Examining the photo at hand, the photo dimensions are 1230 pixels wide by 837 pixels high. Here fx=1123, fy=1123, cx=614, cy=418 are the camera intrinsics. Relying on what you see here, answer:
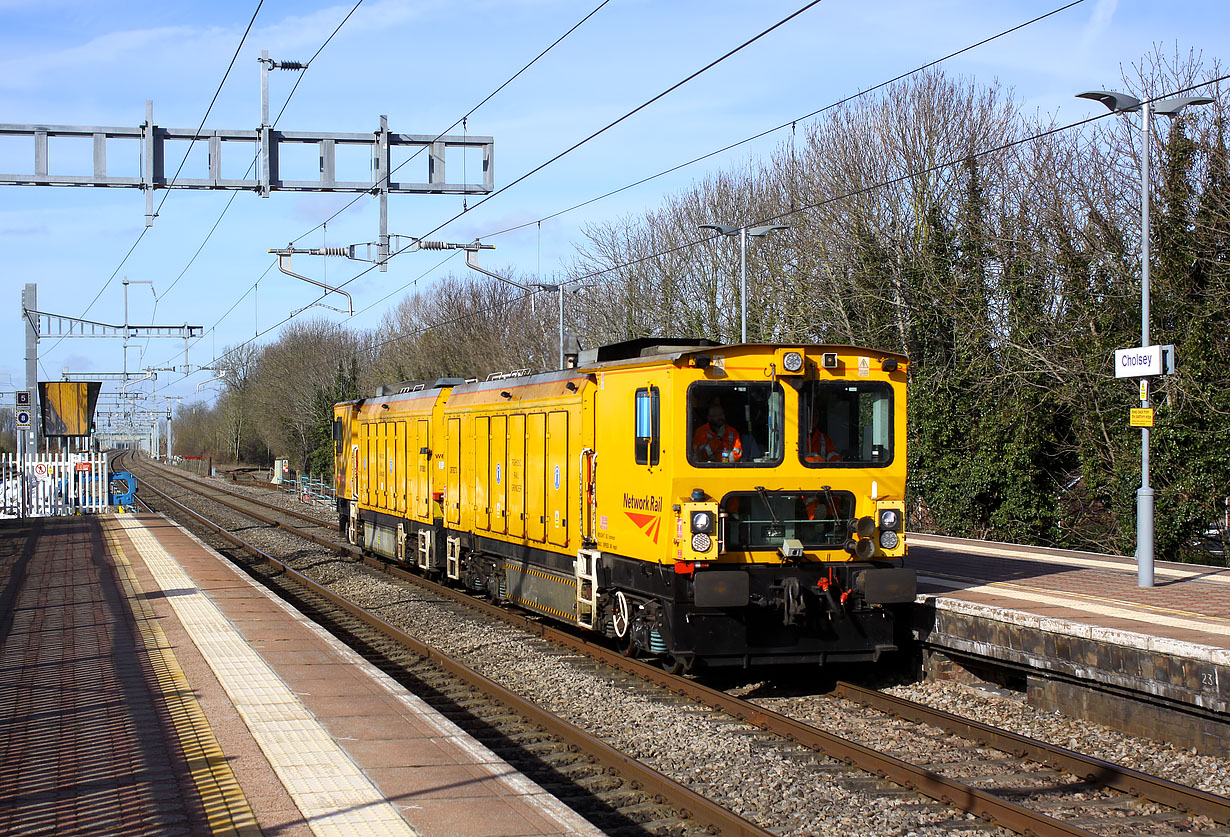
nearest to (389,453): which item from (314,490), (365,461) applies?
Answer: (365,461)

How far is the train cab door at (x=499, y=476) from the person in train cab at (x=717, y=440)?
4.93 metres

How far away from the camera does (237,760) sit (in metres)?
7.41

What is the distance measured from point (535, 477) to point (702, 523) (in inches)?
156

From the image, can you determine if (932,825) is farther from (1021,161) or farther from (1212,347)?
(1021,161)

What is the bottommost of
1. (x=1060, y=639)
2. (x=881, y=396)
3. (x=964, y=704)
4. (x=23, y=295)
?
(x=964, y=704)

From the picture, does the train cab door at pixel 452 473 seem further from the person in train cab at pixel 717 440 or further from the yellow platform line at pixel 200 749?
the person in train cab at pixel 717 440

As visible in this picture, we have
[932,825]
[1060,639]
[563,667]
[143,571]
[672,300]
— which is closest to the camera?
[932,825]

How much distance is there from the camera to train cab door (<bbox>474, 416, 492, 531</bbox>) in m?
15.7

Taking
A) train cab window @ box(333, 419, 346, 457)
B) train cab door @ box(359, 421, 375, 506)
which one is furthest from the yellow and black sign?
train cab door @ box(359, 421, 375, 506)

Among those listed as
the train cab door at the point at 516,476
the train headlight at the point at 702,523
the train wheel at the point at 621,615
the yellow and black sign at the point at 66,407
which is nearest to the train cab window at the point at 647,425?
the train headlight at the point at 702,523

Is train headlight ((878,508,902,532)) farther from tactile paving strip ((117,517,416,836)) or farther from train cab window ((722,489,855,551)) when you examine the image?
Result: tactile paving strip ((117,517,416,836))

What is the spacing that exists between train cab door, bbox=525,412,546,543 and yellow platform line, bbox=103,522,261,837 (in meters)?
4.31

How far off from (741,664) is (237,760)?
15.7ft

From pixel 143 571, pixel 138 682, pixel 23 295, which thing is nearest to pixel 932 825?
pixel 138 682
